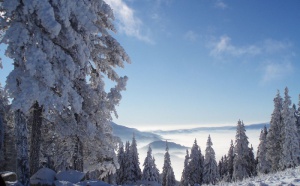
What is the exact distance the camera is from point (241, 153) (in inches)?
2151

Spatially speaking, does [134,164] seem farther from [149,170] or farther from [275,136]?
[275,136]

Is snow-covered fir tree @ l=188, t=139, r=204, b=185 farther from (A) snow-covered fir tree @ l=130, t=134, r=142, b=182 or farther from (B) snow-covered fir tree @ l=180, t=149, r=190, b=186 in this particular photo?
(A) snow-covered fir tree @ l=130, t=134, r=142, b=182

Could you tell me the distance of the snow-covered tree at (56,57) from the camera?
12438mm

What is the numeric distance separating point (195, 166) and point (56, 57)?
60202mm

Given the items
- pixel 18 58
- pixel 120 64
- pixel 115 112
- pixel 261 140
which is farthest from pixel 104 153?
pixel 261 140

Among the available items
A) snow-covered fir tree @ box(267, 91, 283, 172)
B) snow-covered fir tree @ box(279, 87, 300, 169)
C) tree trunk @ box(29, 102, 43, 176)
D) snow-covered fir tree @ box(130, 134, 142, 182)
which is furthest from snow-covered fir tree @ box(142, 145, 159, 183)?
tree trunk @ box(29, 102, 43, 176)

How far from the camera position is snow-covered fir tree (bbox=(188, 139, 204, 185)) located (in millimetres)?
68812

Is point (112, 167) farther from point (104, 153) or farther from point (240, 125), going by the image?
point (240, 125)

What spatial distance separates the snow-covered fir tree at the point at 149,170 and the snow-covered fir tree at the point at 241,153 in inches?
772

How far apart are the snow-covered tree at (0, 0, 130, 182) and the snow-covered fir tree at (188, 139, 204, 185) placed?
177ft

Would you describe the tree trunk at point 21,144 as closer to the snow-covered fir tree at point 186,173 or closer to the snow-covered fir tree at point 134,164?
the snow-covered fir tree at point 134,164

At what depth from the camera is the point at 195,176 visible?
2709 inches

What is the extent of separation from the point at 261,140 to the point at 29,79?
178 ft

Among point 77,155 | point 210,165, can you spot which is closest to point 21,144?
point 77,155
